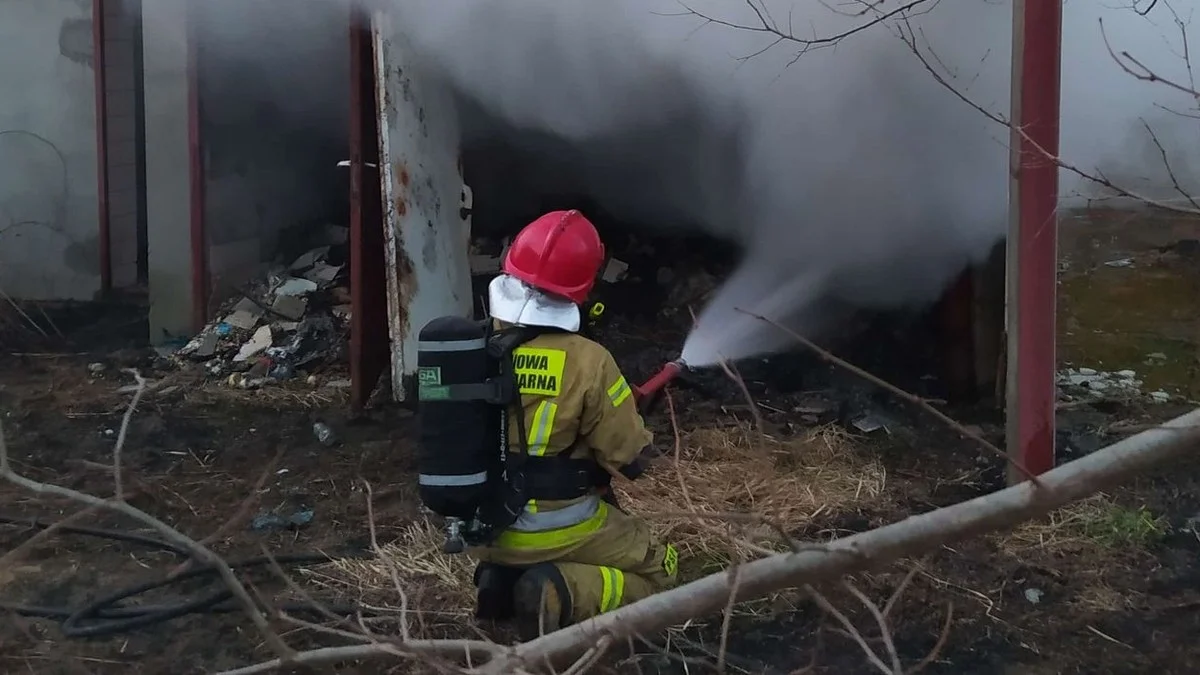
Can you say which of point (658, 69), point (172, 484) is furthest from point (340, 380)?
point (658, 69)

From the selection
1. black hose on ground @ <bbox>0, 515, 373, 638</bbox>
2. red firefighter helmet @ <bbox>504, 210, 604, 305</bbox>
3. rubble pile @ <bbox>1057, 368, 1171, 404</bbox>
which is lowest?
black hose on ground @ <bbox>0, 515, 373, 638</bbox>

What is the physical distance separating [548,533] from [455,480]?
13.7 inches

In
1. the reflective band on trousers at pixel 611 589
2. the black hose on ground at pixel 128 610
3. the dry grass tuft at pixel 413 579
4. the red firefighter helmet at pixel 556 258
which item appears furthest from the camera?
the dry grass tuft at pixel 413 579

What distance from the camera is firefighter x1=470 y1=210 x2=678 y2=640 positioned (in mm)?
3129

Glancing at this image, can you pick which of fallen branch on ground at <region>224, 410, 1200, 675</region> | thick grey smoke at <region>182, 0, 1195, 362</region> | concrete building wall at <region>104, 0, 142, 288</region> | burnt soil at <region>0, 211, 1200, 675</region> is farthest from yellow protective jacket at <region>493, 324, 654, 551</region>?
concrete building wall at <region>104, 0, 142, 288</region>

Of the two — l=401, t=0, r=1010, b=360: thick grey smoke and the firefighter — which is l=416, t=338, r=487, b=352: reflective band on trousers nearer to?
the firefighter

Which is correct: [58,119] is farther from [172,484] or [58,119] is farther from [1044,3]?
[1044,3]

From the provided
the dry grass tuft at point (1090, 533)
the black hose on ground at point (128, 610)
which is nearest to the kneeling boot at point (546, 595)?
the black hose on ground at point (128, 610)

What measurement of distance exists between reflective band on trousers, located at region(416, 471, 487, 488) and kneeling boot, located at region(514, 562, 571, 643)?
339 millimetres

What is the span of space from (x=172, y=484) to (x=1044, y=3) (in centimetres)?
386

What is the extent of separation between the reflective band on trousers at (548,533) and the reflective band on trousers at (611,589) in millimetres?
126

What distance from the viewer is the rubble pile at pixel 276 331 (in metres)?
6.49

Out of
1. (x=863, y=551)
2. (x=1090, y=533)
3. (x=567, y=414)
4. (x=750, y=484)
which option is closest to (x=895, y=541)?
(x=863, y=551)

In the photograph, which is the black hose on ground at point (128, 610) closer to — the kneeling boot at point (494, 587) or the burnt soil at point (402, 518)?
the burnt soil at point (402, 518)
